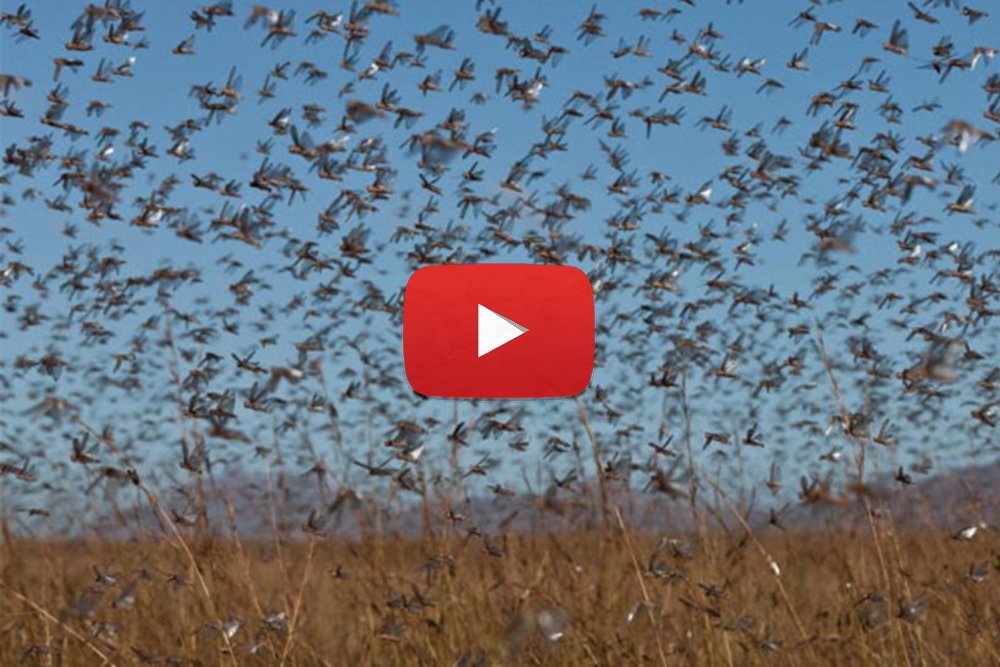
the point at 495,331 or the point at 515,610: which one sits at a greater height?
the point at 495,331

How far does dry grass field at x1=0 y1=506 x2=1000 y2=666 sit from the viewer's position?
478 cm

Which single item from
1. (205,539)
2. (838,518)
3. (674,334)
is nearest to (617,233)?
(674,334)

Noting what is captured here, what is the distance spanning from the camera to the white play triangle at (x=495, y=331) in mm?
5133

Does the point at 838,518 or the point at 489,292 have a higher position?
the point at 489,292

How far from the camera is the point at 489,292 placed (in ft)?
17.8

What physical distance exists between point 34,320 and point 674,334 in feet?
12.5

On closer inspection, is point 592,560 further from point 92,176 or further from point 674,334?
point 92,176

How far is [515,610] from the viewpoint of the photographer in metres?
5.00
